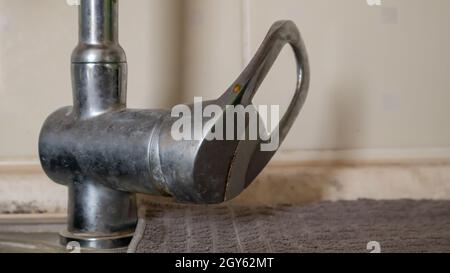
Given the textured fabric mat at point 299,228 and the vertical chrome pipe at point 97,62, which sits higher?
the vertical chrome pipe at point 97,62

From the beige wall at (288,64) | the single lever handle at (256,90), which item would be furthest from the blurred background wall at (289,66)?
the single lever handle at (256,90)

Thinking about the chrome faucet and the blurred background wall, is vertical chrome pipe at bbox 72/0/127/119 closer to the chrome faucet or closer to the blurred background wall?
the chrome faucet

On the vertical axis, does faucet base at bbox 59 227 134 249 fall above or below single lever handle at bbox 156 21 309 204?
below

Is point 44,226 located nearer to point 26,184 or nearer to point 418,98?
point 26,184

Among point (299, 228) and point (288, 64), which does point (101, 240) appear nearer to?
point (299, 228)

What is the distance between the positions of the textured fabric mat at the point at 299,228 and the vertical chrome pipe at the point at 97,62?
10 cm

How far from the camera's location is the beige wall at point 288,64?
23.2 inches

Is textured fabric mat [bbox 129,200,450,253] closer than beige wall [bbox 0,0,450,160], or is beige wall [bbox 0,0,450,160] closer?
textured fabric mat [bbox 129,200,450,253]

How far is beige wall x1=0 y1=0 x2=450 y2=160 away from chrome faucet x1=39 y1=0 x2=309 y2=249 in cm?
12

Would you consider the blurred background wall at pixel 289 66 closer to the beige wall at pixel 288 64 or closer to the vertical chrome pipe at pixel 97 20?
the beige wall at pixel 288 64

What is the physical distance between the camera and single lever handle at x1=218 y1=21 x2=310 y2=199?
0.43 m

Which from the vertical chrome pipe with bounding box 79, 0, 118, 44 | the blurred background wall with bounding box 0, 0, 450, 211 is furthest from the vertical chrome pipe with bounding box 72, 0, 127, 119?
the blurred background wall with bounding box 0, 0, 450, 211

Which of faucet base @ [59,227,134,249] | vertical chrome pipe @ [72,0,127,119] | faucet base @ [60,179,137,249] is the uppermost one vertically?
vertical chrome pipe @ [72,0,127,119]
